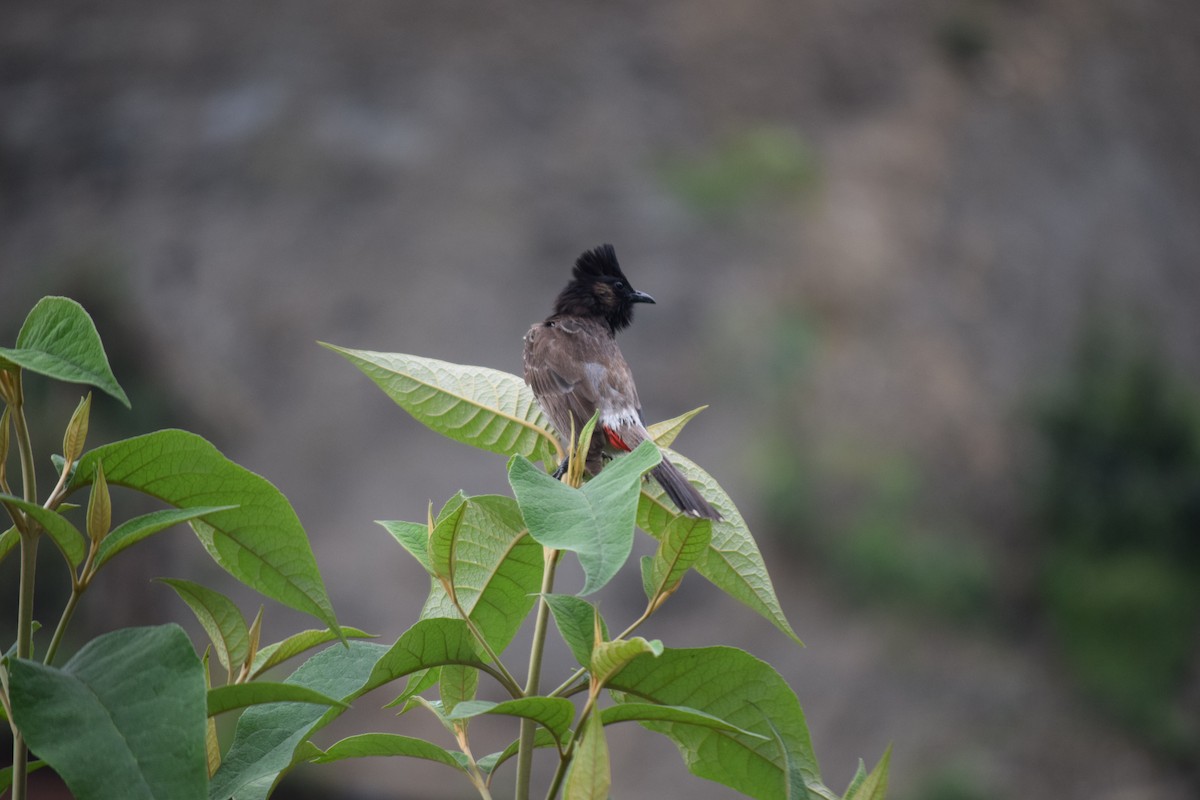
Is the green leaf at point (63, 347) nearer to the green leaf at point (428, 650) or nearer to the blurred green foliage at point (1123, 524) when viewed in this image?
the green leaf at point (428, 650)

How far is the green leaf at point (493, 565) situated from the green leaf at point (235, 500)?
0.69ft

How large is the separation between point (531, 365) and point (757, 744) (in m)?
1.72

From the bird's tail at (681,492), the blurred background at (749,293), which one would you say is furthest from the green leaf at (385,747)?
the blurred background at (749,293)

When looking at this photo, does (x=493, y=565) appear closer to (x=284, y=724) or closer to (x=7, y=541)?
(x=284, y=724)

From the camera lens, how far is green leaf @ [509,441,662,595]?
2.94 feet

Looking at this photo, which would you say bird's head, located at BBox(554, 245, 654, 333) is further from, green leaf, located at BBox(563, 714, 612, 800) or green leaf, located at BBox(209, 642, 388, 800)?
green leaf, located at BBox(563, 714, 612, 800)

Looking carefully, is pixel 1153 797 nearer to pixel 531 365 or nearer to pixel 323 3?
pixel 531 365

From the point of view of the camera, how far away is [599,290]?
325cm

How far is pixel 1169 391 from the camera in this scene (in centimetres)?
1161

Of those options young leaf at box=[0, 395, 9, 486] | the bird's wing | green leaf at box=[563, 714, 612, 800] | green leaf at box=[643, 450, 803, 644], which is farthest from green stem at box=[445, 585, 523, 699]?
the bird's wing

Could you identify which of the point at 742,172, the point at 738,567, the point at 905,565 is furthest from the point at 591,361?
the point at 742,172

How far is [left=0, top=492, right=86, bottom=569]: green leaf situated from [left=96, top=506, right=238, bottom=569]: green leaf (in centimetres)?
2

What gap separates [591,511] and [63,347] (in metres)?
0.50

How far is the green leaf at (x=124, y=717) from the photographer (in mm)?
852
